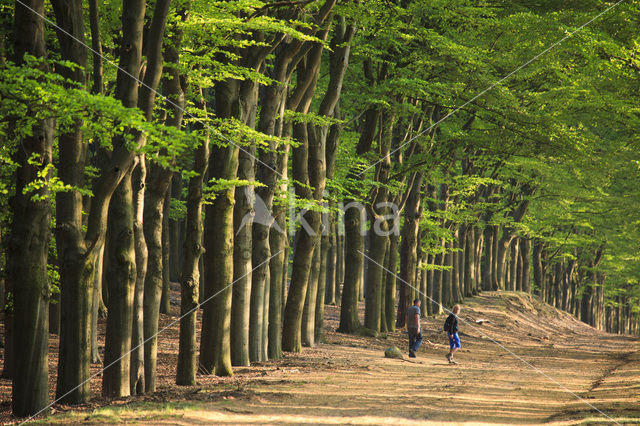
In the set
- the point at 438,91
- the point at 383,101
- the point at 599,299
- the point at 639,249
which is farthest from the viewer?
the point at 599,299

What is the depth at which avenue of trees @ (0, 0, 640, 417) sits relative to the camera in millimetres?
10547

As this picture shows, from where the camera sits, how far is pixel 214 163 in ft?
48.6

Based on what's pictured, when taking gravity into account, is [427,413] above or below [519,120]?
below

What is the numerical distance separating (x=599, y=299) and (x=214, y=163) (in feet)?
183

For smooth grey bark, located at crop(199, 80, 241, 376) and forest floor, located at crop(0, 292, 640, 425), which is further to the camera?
smooth grey bark, located at crop(199, 80, 241, 376)

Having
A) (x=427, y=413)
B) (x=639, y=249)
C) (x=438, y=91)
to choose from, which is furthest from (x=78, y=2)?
(x=639, y=249)

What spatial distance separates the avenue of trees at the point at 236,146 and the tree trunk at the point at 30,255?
0.03m

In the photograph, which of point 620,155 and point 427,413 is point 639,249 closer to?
point 620,155

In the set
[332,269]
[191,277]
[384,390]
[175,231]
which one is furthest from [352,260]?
[175,231]

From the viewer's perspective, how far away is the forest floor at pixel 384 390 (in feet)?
33.4

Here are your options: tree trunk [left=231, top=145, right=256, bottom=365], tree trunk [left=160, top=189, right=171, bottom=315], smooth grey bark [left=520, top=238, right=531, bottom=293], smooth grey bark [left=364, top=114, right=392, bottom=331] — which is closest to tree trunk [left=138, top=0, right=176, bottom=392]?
tree trunk [left=231, top=145, right=256, bottom=365]

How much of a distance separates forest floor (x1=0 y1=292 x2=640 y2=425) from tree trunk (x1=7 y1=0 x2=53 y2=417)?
573mm

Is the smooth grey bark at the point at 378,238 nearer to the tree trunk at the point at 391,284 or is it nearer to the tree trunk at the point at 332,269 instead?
the tree trunk at the point at 391,284

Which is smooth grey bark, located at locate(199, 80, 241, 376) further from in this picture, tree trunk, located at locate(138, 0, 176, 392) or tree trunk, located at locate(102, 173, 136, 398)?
tree trunk, located at locate(102, 173, 136, 398)
